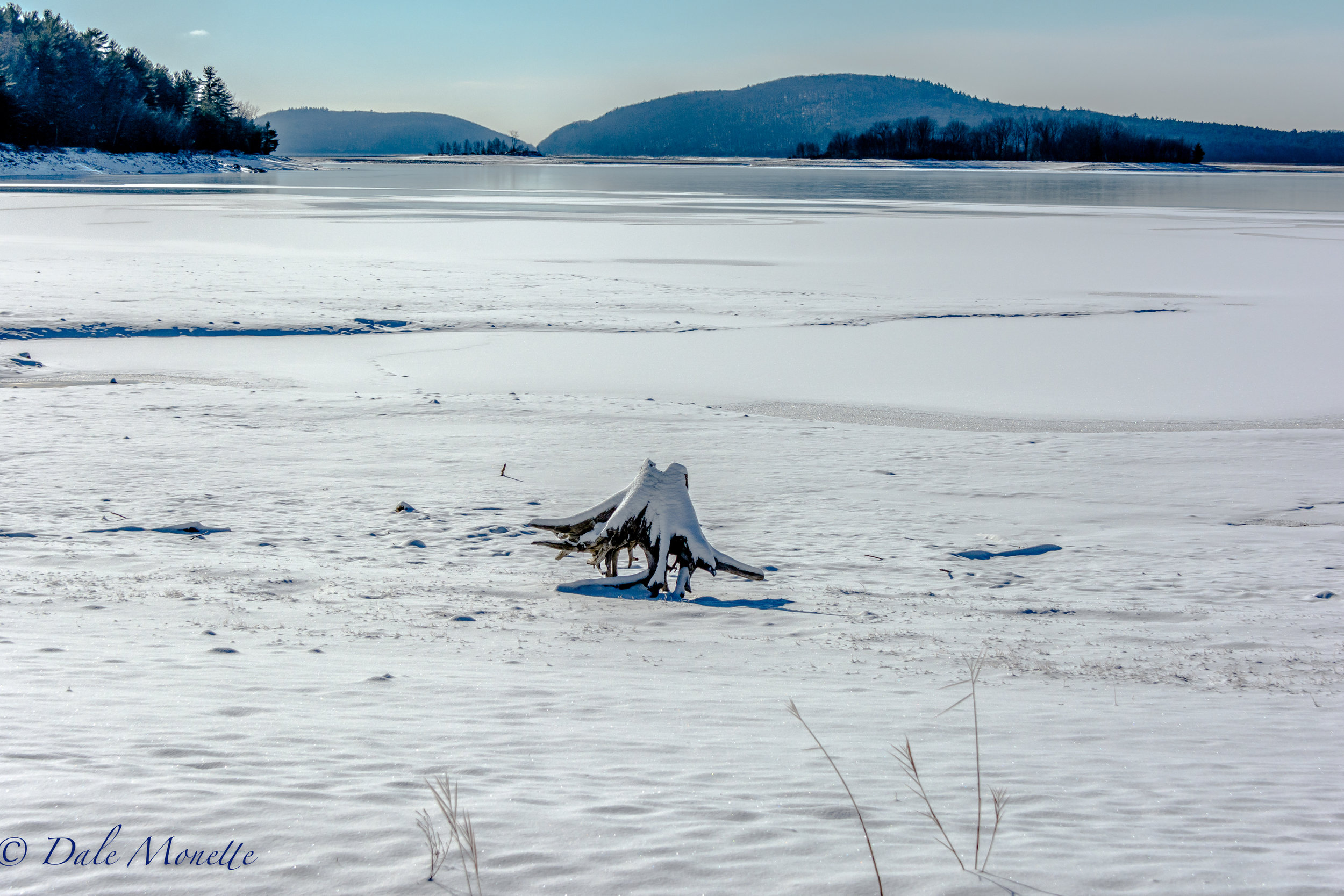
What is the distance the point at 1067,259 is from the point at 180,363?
21.1 m

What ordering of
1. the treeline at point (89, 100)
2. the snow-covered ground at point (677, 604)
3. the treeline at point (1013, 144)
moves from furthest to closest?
the treeline at point (1013, 144)
the treeline at point (89, 100)
the snow-covered ground at point (677, 604)

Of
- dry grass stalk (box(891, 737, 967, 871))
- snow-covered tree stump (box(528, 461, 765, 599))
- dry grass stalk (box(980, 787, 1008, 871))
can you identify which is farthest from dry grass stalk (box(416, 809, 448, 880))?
snow-covered tree stump (box(528, 461, 765, 599))

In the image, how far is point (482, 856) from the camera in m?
2.98

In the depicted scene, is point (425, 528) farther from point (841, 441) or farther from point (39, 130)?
point (39, 130)

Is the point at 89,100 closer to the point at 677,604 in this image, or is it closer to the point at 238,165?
the point at 238,165

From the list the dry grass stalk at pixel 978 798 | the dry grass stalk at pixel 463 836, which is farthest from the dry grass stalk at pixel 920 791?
the dry grass stalk at pixel 463 836

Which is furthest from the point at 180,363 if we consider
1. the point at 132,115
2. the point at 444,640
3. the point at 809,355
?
the point at 132,115

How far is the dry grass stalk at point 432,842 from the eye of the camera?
2.88 metres

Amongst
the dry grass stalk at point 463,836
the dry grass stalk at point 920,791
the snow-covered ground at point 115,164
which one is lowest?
the dry grass stalk at point 920,791

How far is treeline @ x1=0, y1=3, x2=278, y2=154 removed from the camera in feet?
354

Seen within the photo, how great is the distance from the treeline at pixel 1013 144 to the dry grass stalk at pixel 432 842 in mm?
149700

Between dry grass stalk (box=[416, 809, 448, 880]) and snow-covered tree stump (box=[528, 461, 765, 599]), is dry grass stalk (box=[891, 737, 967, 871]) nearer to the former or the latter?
dry grass stalk (box=[416, 809, 448, 880])

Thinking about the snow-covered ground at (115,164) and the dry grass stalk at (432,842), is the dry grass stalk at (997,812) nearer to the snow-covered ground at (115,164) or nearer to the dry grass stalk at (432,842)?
the dry grass stalk at (432,842)

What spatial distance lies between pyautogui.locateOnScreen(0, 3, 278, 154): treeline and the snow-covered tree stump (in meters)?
110
